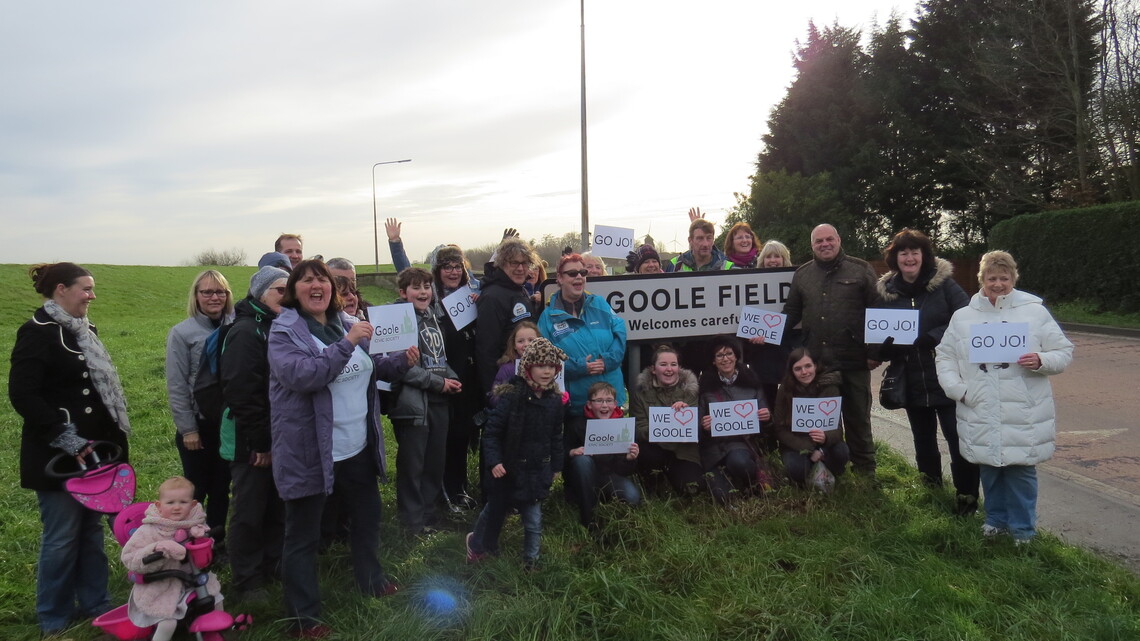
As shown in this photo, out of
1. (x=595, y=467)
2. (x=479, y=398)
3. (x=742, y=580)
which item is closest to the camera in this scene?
(x=742, y=580)

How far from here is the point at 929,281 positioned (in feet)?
17.5

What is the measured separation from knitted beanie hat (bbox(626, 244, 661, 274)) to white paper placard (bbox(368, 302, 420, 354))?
2.88 metres

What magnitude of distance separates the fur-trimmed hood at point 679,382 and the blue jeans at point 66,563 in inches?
130

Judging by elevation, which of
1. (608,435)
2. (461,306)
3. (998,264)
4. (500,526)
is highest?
(998,264)

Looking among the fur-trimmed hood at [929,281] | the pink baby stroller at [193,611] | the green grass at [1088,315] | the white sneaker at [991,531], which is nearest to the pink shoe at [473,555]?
the pink baby stroller at [193,611]

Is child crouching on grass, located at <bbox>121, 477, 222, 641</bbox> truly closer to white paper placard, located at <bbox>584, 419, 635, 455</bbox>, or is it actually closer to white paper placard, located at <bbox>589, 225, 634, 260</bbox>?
white paper placard, located at <bbox>584, 419, 635, 455</bbox>

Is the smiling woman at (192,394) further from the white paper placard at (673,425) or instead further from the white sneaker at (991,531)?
the white sneaker at (991,531)

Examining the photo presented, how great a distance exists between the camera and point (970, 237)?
1102 inches

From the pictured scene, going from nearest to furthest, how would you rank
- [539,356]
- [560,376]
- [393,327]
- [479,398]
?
[539,356]
[393,327]
[560,376]
[479,398]

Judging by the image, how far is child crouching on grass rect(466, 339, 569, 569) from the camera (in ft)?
14.0

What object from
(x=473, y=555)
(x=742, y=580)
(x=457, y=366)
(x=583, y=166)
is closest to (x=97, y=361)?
(x=457, y=366)

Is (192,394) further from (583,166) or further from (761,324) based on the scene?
(583,166)

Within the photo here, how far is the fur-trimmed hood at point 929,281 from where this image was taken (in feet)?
17.5

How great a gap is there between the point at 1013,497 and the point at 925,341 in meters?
1.15
